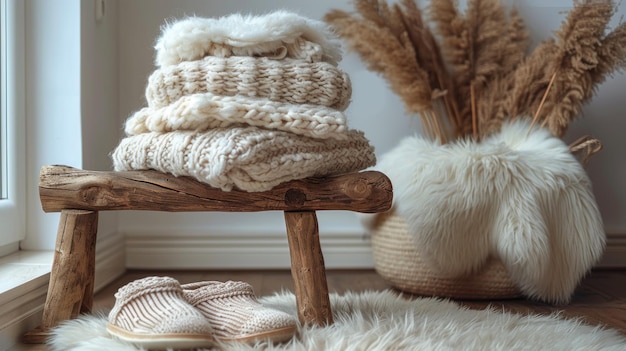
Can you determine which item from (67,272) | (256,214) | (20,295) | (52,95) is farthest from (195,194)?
(256,214)

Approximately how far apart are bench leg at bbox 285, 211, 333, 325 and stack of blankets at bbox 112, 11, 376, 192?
3.4 inches

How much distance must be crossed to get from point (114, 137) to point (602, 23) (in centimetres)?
134

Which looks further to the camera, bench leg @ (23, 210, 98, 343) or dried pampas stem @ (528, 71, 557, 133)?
dried pampas stem @ (528, 71, 557, 133)

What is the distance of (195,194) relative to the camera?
114cm

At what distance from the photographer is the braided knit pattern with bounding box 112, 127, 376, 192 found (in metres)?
1.04

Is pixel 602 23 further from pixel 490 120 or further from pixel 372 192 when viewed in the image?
pixel 372 192

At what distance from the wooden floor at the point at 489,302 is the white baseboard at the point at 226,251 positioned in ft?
0.10

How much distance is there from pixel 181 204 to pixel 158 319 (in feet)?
0.77

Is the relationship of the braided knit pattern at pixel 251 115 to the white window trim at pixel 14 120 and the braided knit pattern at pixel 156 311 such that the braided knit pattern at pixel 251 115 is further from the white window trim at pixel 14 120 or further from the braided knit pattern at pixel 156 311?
the white window trim at pixel 14 120

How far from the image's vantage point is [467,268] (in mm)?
1522

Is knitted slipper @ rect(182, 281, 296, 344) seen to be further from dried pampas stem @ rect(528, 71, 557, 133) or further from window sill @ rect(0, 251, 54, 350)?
dried pampas stem @ rect(528, 71, 557, 133)

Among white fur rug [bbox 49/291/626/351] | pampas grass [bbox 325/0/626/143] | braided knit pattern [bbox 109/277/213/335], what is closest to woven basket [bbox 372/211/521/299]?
white fur rug [bbox 49/291/626/351]

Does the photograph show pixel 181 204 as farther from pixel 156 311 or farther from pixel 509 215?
pixel 509 215

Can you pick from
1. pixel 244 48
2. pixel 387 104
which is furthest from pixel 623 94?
pixel 244 48
